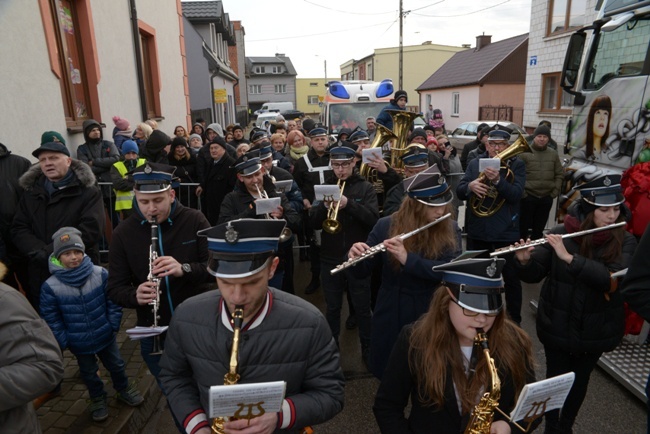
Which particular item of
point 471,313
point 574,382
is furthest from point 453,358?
point 574,382

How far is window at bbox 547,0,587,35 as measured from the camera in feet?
54.3

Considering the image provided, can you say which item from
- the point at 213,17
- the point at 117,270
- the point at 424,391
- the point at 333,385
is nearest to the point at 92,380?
the point at 117,270

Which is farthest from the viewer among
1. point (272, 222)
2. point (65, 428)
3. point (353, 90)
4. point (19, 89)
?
point (353, 90)

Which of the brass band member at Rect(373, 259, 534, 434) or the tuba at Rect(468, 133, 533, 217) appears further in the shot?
the tuba at Rect(468, 133, 533, 217)

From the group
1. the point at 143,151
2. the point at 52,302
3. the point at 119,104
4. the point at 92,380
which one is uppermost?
the point at 119,104

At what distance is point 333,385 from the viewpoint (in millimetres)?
2066

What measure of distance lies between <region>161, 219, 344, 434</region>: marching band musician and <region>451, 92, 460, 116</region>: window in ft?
110

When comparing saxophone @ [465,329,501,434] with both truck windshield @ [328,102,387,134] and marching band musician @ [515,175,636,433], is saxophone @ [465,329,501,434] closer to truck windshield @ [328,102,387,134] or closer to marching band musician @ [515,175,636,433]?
marching band musician @ [515,175,636,433]

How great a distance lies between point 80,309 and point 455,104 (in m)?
33.7

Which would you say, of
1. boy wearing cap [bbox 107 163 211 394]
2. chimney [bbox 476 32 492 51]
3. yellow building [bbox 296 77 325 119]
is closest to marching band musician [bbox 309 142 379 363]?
boy wearing cap [bbox 107 163 211 394]

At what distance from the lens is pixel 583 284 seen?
3.00 m

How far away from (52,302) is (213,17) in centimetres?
2443

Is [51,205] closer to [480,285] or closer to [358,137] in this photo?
[480,285]

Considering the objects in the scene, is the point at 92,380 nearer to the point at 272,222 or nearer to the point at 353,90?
the point at 272,222
